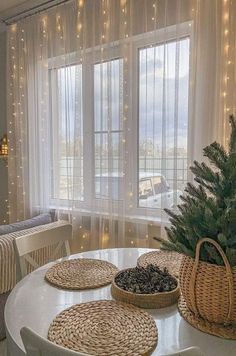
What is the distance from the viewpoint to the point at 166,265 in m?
1.47

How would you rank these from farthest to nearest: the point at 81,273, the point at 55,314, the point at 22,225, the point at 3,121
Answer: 1. the point at 3,121
2. the point at 22,225
3. the point at 81,273
4. the point at 55,314

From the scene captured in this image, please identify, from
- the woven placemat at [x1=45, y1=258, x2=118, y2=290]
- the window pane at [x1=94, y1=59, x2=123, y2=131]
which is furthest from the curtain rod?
the woven placemat at [x1=45, y1=258, x2=118, y2=290]

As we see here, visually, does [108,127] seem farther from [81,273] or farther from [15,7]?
[15,7]

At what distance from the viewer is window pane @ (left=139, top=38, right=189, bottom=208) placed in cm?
239

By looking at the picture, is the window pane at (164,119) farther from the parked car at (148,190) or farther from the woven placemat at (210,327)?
the woven placemat at (210,327)

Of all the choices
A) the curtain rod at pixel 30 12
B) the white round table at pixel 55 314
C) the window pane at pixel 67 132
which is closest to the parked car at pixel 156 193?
the window pane at pixel 67 132

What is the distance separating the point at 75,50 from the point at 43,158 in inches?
43.2

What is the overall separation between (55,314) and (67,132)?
2.22 metres

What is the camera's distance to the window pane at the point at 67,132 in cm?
298

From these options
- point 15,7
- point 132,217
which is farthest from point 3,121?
point 132,217

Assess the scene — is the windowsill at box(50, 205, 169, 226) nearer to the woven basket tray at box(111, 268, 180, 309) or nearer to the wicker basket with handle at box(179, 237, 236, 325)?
the woven basket tray at box(111, 268, 180, 309)

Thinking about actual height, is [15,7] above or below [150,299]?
Answer: above

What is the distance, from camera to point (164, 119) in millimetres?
2469

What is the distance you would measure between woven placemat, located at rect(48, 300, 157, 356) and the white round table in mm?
36
